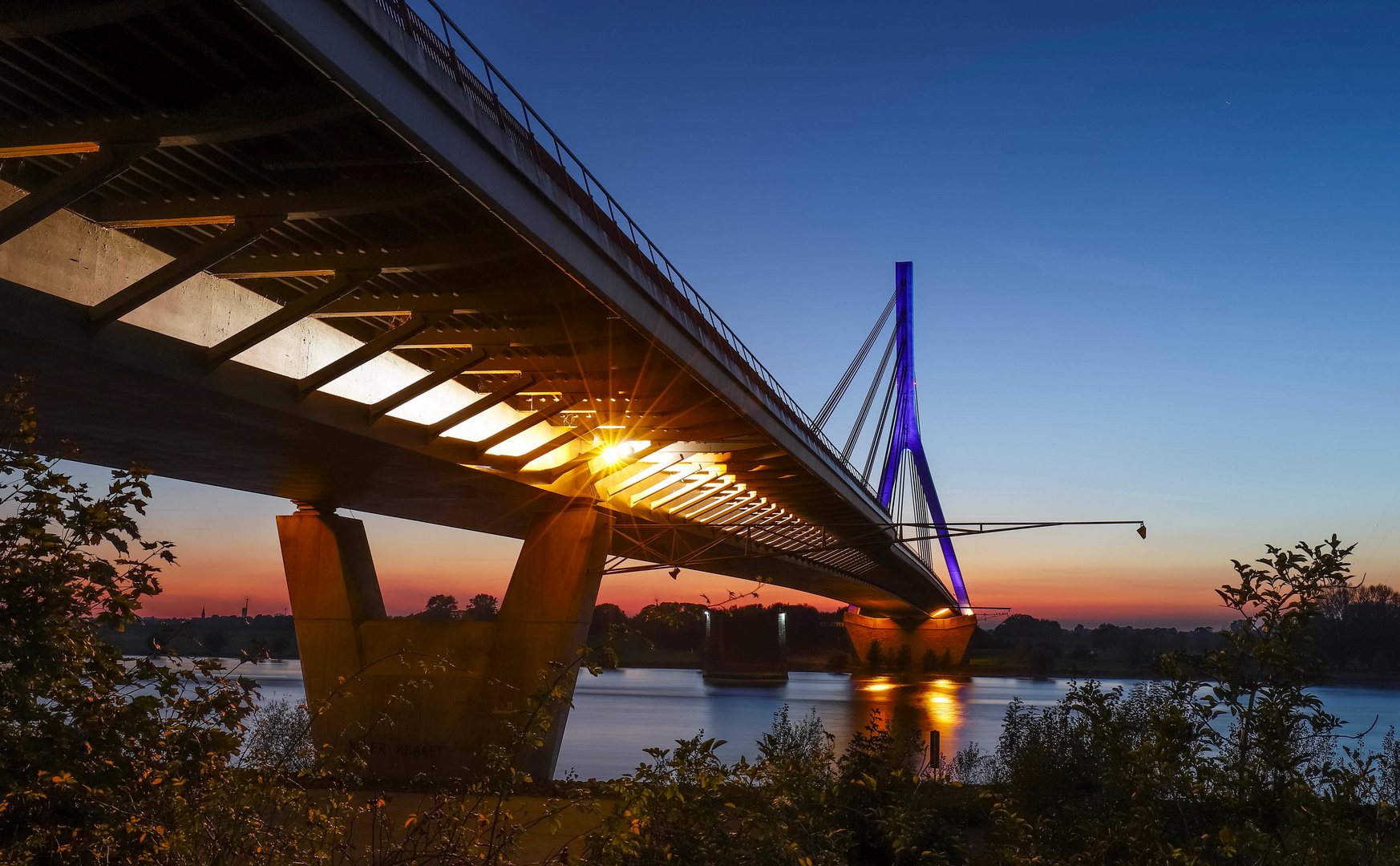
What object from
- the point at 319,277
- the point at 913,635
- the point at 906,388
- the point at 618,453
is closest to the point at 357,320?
the point at 319,277

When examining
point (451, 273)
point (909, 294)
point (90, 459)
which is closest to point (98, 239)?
point (451, 273)

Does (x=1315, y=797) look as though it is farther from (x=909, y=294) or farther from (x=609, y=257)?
(x=909, y=294)

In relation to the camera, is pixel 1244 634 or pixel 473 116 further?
pixel 473 116

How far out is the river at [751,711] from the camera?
41.8 meters

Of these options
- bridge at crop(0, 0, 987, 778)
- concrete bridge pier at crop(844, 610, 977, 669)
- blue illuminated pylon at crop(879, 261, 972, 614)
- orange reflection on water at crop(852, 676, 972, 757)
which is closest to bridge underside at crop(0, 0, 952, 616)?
bridge at crop(0, 0, 987, 778)

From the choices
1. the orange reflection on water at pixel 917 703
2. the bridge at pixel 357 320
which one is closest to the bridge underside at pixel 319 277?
the bridge at pixel 357 320

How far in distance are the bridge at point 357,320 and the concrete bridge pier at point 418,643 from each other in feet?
0.19

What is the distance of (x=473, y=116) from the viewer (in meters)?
9.41

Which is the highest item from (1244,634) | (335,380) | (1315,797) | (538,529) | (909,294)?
(909,294)

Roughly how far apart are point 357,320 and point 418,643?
7767 mm

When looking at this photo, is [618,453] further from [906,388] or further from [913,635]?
[913,635]

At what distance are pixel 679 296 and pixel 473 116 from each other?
723cm

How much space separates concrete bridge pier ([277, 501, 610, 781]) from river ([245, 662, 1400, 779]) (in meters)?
2.81

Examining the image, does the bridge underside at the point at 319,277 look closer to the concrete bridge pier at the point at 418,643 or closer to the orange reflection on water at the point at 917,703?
the concrete bridge pier at the point at 418,643
